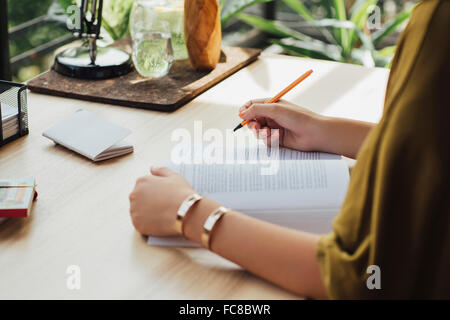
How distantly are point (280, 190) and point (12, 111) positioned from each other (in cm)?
65

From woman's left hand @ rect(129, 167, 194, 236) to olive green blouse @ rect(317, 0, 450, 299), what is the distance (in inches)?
10.0

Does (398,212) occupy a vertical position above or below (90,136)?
above

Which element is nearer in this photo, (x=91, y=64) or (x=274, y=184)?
→ (x=274, y=184)

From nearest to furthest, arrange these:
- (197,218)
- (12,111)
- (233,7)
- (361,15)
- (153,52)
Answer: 1. (197,218)
2. (12,111)
3. (153,52)
4. (233,7)
5. (361,15)

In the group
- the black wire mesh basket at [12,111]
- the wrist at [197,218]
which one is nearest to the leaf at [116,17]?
the black wire mesh basket at [12,111]

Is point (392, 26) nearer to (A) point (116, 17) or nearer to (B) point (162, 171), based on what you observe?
(A) point (116, 17)

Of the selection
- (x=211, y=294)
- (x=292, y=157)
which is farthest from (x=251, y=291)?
(x=292, y=157)

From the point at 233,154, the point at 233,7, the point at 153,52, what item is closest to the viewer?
the point at 233,154

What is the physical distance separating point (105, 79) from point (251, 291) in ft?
2.99

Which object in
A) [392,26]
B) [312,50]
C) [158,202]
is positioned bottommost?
[312,50]

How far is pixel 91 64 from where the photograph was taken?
153cm

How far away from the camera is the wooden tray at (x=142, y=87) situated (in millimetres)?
1393

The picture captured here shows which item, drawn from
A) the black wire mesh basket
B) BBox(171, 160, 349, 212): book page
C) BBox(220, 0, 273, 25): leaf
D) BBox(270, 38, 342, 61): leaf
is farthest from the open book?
BBox(270, 38, 342, 61): leaf

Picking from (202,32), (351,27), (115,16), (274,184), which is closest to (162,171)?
(274,184)
